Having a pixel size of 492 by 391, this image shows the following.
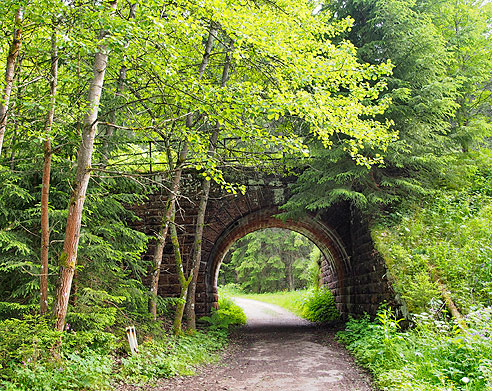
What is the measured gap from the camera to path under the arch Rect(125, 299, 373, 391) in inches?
212

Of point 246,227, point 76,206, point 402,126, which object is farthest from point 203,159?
point 246,227

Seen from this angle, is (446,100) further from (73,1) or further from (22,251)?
(22,251)

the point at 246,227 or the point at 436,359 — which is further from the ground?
the point at 246,227

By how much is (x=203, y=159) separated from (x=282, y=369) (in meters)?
3.73

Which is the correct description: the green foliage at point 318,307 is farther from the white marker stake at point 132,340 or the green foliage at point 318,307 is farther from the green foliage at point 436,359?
the white marker stake at point 132,340

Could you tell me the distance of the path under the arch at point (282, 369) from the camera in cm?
539

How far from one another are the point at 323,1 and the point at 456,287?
7.90 metres

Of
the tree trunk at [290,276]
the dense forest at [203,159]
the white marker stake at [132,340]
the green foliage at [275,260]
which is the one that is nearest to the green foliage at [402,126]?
the dense forest at [203,159]

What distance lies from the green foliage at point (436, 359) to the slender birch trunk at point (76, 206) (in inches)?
158

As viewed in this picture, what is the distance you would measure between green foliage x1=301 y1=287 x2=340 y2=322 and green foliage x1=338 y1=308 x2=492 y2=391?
707 cm

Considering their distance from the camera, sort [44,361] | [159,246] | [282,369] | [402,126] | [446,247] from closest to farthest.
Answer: [44,361] < [282,369] < [446,247] < [159,246] < [402,126]

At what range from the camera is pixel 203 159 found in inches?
216

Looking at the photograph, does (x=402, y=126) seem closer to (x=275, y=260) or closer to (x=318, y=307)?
(x=318, y=307)

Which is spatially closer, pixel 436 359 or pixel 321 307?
pixel 436 359
